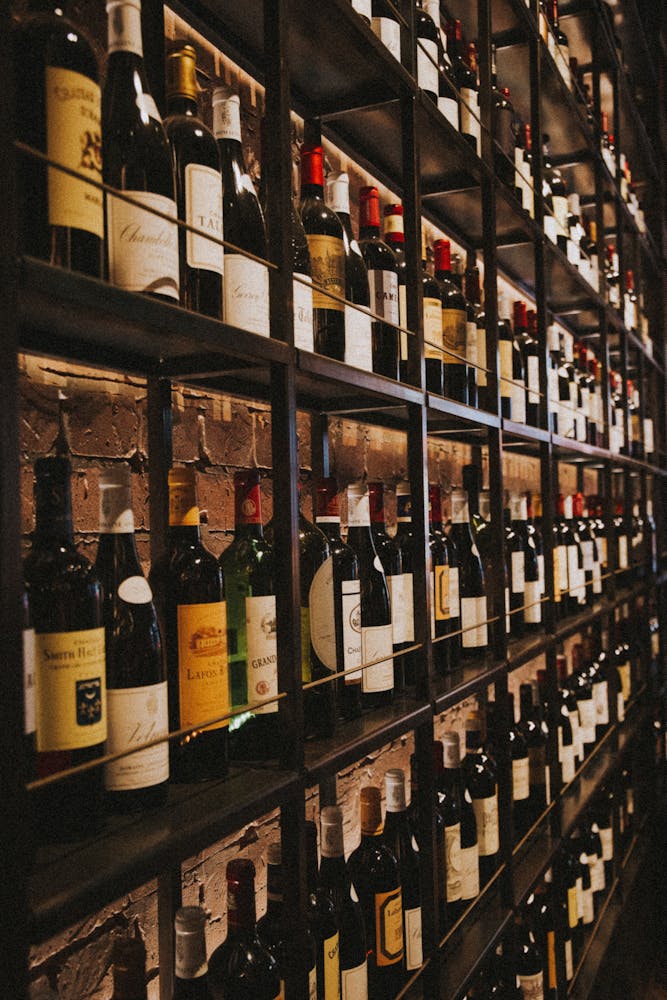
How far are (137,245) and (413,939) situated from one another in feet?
3.80

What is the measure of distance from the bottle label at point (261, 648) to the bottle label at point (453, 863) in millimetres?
737

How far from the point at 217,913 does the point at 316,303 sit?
933mm

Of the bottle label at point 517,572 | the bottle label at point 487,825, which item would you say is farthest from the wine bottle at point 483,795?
the bottle label at point 517,572

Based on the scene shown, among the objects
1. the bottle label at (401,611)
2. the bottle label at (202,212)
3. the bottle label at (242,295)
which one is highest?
the bottle label at (202,212)

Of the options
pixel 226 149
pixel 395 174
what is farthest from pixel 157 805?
pixel 395 174

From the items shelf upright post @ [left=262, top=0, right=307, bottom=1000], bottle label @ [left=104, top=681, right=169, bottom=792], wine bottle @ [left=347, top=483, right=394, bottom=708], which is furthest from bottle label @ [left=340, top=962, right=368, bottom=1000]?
bottle label @ [left=104, top=681, right=169, bottom=792]

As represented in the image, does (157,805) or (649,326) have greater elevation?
(649,326)

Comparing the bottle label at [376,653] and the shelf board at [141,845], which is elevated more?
the bottle label at [376,653]

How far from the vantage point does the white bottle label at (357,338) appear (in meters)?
1.20

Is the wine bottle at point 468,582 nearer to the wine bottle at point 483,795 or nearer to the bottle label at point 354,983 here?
the wine bottle at point 483,795

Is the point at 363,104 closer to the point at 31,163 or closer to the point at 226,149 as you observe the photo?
the point at 226,149

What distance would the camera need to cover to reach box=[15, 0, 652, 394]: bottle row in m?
0.72

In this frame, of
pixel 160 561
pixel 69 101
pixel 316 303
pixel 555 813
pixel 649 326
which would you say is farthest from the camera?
pixel 649 326

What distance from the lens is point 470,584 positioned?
1.90 meters
